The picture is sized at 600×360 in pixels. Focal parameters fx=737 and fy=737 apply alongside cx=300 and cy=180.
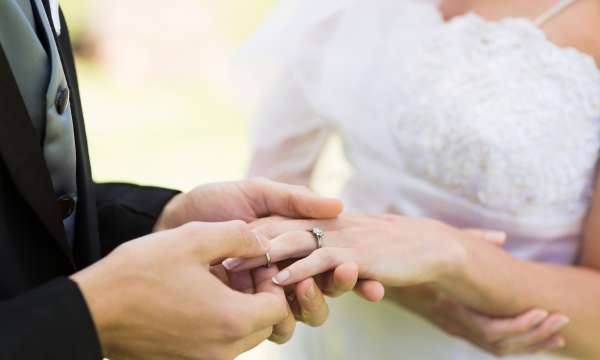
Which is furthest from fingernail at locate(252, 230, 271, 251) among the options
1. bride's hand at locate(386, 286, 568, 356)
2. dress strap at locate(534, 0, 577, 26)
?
dress strap at locate(534, 0, 577, 26)

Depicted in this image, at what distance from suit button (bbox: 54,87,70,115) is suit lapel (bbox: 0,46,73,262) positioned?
69mm

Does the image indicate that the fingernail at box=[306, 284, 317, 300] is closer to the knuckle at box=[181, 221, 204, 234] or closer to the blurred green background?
the knuckle at box=[181, 221, 204, 234]

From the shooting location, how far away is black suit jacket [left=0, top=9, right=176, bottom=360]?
75 cm

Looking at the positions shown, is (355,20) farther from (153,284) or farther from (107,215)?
(153,284)

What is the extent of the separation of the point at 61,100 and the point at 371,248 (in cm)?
53

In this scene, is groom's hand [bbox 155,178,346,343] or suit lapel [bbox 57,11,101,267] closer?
suit lapel [bbox 57,11,101,267]

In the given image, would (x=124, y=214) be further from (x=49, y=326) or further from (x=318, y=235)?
(x=49, y=326)

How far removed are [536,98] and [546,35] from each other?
0.45 feet

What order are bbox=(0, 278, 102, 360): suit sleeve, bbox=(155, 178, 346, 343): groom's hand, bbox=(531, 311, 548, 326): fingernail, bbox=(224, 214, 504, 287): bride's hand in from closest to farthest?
bbox=(0, 278, 102, 360): suit sleeve, bbox=(224, 214, 504, 287): bride's hand, bbox=(155, 178, 346, 343): groom's hand, bbox=(531, 311, 548, 326): fingernail

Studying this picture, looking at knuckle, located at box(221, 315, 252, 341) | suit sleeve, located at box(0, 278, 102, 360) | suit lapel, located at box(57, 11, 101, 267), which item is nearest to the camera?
suit sleeve, located at box(0, 278, 102, 360)

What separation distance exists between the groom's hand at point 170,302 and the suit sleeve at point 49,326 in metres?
0.02

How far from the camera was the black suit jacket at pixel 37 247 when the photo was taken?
752 mm

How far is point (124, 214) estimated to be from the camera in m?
1.19

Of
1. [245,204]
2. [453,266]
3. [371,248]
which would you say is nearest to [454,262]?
[453,266]
